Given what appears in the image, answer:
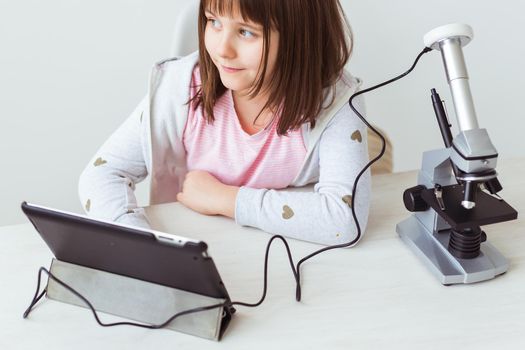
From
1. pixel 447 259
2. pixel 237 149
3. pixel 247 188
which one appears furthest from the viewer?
pixel 237 149

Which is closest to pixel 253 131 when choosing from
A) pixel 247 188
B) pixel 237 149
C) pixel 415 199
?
pixel 237 149

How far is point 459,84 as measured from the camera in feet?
2.38

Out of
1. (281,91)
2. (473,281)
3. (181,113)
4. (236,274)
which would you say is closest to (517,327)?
(473,281)

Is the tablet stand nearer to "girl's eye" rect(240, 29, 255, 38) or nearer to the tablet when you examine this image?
the tablet

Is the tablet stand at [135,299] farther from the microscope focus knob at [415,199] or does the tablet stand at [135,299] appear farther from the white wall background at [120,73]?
the white wall background at [120,73]

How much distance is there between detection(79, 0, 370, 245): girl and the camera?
869 mm

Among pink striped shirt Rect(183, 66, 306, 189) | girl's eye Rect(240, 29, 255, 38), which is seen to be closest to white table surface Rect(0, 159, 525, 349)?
pink striped shirt Rect(183, 66, 306, 189)

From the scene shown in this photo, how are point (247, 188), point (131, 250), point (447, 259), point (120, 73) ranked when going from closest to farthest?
point (131, 250)
point (447, 259)
point (247, 188)
point (120, 73)

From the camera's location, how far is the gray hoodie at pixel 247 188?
34.7 inches

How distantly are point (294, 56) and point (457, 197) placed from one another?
309mm

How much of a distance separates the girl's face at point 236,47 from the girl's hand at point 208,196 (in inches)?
6.2

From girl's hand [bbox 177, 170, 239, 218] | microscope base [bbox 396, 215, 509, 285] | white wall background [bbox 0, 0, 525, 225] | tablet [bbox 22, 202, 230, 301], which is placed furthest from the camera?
white wall background [bbox 0, 0, 525, 225]

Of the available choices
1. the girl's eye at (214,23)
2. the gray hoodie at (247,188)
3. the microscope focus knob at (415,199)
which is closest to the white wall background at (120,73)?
the gray hoodie at (247,188)

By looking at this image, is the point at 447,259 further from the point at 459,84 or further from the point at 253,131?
the point at 253,131
